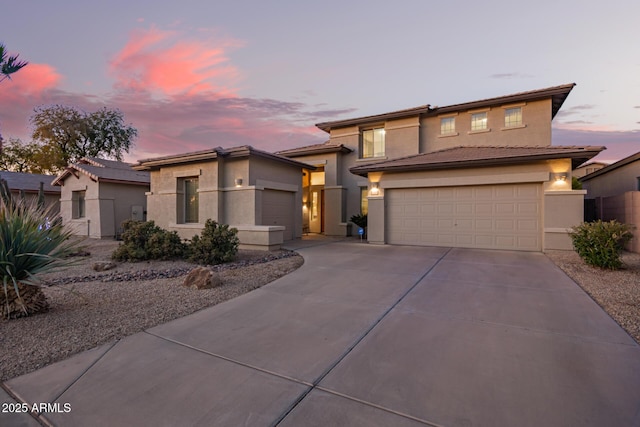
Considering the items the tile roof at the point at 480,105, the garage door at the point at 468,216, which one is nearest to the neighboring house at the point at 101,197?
the tile roof at the point at 480,105

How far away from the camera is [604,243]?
6762mm

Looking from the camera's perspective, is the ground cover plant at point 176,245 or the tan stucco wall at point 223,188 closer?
the ground cover plant at point 176,245

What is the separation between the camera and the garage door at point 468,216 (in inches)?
396

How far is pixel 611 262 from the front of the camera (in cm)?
673

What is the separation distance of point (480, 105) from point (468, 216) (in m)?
6.57

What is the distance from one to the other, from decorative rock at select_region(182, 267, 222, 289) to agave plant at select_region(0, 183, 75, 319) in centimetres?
195

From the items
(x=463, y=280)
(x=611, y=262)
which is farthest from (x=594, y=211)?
(x=463, y=280)

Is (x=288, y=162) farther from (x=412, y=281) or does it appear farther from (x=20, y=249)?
(x=20, y=249)

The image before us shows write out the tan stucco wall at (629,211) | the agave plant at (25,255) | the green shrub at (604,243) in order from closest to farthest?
the agave plant at (25,255) < the green shrub at (604,243) < the tan stucco wall at (629,211)

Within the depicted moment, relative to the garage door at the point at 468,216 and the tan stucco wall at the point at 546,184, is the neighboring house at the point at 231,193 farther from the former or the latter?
the tan stucco wall at the point at 546,184

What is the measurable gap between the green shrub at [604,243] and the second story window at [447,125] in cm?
905

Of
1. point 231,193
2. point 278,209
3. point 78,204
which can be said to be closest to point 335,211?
point 278,209

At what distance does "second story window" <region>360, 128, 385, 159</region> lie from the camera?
16375mm

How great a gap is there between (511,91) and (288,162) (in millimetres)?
10909
